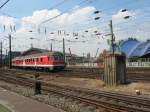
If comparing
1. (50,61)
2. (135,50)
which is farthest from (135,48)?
(50,61)

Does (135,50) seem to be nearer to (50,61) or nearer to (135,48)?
(135,48)

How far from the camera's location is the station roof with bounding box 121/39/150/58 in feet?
258

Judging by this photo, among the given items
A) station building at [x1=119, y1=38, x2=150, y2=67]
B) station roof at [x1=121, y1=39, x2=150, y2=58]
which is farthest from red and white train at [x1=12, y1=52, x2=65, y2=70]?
station roof at [x1=121, y1=39, x2=150, y2=58]

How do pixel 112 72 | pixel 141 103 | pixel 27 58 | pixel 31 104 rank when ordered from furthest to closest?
pixel 27 58 < pixel 112 72 < pixel 31 104 < pixel 141 103

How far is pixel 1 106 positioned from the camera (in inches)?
669

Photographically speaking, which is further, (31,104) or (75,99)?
(75,99)

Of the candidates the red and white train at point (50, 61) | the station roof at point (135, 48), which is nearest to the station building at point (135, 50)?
the station roof at point (135, 48)

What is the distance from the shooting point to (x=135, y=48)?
280ft

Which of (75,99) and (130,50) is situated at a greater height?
(130,50)

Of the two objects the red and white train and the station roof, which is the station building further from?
the red and white train

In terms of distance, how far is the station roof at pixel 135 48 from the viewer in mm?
78556

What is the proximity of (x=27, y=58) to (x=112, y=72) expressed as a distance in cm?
3944

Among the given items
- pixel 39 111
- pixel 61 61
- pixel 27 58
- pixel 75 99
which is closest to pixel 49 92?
pixel 75 99

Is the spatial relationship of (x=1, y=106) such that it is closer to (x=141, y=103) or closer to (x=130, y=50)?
(x=141, y=103)
